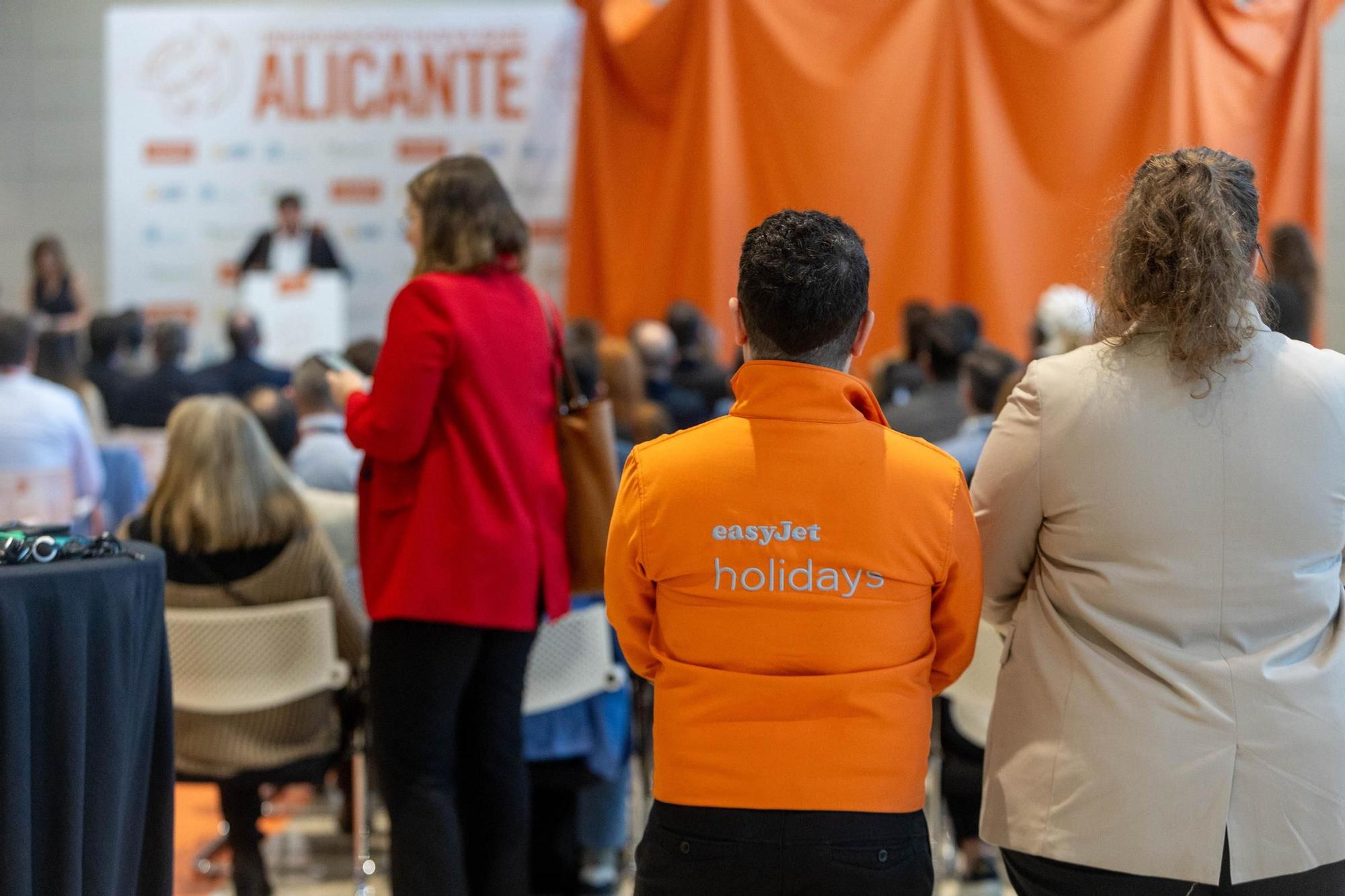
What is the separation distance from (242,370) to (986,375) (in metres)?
3.52

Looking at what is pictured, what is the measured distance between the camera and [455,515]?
246 centimetres

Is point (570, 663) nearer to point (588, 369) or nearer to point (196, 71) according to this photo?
point (588, 369)

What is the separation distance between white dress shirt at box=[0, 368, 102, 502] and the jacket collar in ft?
9.71

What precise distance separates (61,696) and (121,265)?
6909 mm

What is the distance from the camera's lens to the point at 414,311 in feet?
7.92

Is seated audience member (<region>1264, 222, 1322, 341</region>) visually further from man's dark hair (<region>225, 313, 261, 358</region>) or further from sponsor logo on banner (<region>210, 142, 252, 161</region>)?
sponsor logo on banner (<region>210, 142, 252, 161</region>)

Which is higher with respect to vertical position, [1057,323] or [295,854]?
[1057,323]

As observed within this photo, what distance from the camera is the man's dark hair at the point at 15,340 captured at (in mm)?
3953

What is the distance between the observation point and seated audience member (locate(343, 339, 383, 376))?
3.57 m

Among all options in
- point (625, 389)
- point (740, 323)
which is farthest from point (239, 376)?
point (740, 323)

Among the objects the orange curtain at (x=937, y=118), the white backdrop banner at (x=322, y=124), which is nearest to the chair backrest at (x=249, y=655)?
the orange curtain at (x=937, y=118)

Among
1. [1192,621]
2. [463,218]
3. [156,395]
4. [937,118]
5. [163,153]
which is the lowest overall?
[156,395]

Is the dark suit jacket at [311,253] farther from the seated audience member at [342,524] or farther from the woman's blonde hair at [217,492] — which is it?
the woman's blonde hair at [217,492]

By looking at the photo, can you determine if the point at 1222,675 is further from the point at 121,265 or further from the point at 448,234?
the point at 121,265
